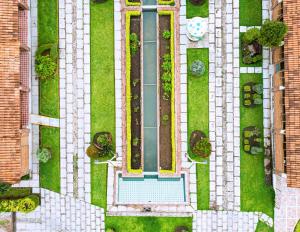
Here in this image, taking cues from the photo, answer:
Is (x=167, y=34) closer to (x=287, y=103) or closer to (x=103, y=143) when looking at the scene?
(x=103, y=143)

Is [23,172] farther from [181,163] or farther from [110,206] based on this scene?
[181,163]

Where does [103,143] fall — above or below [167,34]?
below

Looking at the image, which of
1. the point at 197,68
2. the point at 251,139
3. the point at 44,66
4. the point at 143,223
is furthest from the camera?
the point at 143,223

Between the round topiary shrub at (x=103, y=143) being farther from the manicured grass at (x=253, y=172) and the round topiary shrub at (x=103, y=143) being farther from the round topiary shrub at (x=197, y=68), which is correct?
the manicured grass at (x=253, y=172)

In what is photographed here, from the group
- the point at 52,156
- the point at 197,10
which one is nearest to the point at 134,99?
the point at 52,156

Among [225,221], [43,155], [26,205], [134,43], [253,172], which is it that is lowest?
[225,221]

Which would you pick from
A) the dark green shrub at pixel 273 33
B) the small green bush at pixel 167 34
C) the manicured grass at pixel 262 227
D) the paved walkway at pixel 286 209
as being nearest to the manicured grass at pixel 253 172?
the paved walkway at pixel 286 209

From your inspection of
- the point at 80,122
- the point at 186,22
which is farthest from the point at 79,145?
the point at 186,22

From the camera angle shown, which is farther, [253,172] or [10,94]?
[253,172]
